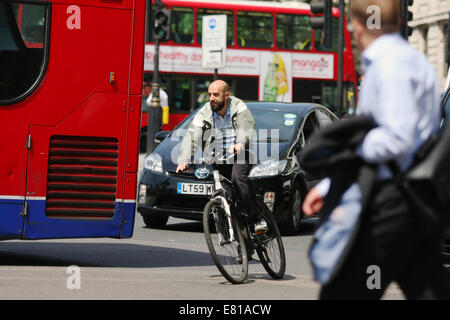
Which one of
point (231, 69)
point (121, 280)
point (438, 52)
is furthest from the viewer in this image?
point (438, 52)

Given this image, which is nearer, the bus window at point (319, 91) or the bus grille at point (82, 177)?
the bus grille at point (82, 177)

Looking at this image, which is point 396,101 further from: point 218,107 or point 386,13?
point 218,107

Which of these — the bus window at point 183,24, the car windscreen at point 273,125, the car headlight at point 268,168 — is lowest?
the car headlight at point 268,168

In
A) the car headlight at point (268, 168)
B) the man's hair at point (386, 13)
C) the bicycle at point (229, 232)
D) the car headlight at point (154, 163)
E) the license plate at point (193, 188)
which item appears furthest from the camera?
the car headlight at point (154, 163)

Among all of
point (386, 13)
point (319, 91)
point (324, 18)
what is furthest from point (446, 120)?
point (319, 91)

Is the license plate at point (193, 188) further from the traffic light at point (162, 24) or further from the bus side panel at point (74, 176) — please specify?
the traffic light at point (162, 24)

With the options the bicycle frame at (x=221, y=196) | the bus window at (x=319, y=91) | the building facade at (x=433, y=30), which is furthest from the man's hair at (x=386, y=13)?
the building facade at (x=433, y=30)

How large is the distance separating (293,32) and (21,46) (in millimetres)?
24065

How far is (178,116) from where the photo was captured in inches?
1314

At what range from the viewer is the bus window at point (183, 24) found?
102 ft

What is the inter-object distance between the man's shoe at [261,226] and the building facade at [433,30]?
43347 millimetres
